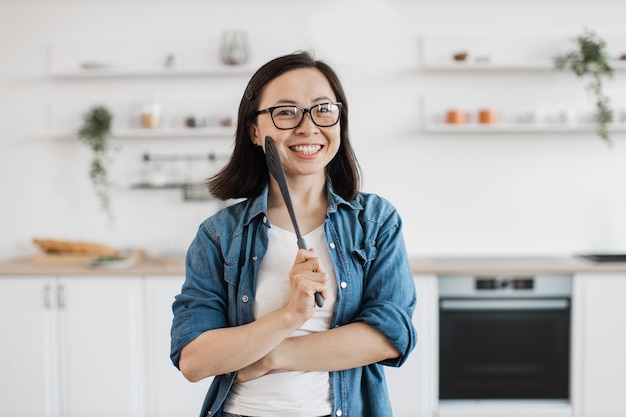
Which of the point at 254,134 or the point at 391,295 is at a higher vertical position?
the point at 254,134

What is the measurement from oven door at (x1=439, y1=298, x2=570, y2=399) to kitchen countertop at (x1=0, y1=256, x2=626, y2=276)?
161 millimetres

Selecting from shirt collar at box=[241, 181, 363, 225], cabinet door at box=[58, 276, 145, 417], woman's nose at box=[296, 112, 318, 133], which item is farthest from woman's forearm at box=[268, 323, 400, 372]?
cabinet door at box=[58, 276, 145, 417]

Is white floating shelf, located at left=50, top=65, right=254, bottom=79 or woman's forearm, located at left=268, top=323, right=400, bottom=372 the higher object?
white floating shelf, located at left=50, top=65, right=254, bottom=79

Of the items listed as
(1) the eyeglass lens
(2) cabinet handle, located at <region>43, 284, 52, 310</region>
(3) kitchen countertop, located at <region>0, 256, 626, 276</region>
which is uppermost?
(1) the eyeglass lens

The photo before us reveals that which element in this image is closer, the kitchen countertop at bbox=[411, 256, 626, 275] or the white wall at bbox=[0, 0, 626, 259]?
the kitchen countertop at bbox=[411, 256, 626, 275]

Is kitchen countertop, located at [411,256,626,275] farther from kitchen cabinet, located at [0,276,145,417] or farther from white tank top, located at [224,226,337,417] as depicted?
white tank top, located at [224,226,337,417]

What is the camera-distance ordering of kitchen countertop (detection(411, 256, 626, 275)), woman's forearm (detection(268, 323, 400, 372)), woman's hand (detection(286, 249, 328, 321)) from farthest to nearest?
kitchen countertop (detection(411, 256, 626, 275)) < woman's forearm (detection(268, 323, 400, 372)) < woman's hand (detection(286, 249, 328, 321))

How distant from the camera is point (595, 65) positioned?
3459 mm

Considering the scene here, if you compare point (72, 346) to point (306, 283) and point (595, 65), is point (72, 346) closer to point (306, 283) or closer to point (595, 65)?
point (306, 283)

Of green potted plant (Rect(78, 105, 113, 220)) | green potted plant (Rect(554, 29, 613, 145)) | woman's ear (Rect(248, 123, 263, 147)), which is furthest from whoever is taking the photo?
green potted plant (Rect(78, 105, 113, 220))

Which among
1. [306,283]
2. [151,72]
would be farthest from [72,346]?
[306,283]

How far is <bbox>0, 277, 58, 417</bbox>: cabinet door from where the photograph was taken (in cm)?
317

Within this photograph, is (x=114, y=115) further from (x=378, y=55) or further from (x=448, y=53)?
(x=448, y=53)

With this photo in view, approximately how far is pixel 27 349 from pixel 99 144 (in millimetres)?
1148
